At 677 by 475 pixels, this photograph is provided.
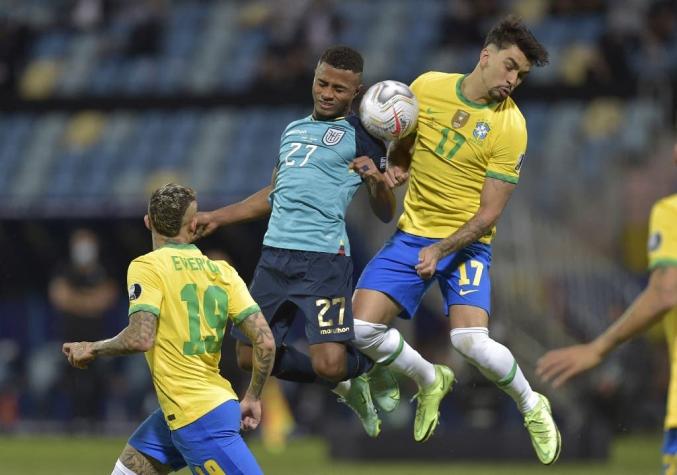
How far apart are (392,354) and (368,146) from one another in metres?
1.35

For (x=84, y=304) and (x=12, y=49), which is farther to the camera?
(x=12, y=49)

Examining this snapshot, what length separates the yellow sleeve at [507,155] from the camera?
8703mm

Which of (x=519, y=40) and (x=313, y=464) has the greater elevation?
(x=519, y=40)

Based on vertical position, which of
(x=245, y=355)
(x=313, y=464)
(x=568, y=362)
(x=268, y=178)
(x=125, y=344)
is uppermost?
(x=568, y=362)

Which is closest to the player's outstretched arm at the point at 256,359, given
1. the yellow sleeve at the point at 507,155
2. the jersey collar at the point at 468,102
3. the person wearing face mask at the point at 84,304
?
the yellow sleeve at the point at 507,155

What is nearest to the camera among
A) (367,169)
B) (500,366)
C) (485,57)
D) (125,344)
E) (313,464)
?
(125,344)

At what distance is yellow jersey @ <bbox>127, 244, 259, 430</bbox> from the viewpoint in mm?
6992

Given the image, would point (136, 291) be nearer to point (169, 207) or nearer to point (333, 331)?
point (169, 207)

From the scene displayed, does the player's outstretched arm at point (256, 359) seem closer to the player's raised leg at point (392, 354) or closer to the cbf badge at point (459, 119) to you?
the player's raised leg at point (392, 354)

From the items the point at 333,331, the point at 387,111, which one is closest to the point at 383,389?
the point at 333,331

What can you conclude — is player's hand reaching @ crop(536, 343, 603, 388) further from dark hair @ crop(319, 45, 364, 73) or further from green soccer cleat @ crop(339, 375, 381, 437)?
green soccer cleat @ crop(339, 375, 381, 437)

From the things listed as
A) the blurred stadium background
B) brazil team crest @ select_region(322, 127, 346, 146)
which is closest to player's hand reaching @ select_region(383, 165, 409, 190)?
brazil team crest @ select_region(322, 127, 346, 146)

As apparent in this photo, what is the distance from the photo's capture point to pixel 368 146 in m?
8.56

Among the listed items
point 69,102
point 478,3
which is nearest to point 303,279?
point 478,3
